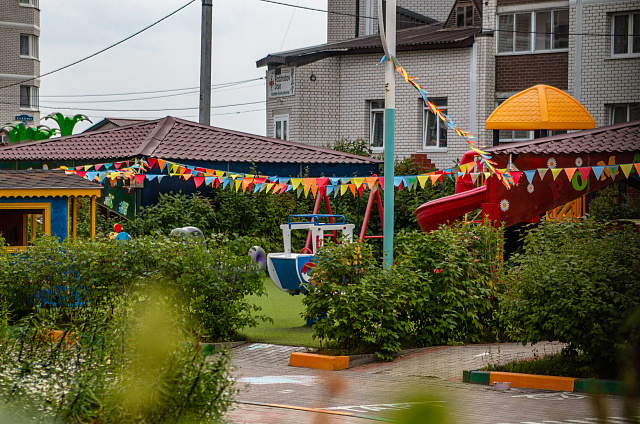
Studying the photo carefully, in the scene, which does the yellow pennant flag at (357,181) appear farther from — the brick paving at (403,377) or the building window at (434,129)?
the building window at (434,129)

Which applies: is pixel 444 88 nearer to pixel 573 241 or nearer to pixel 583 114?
pixel 583 114

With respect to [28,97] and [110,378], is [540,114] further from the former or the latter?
[28,97]

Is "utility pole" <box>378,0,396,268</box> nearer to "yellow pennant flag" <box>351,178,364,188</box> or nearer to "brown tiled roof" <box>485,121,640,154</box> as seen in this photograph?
"brown tiled roof" <box>485,121,640,154</box>

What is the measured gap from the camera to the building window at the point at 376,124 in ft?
102

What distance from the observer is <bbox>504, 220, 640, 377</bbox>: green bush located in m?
8.62

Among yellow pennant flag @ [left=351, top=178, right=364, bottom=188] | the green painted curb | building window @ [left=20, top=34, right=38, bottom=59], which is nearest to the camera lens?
the green painted curb

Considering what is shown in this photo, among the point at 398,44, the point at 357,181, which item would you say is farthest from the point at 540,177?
the point at 398,44

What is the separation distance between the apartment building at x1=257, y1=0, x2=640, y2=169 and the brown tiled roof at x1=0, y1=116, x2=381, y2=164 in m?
4.97

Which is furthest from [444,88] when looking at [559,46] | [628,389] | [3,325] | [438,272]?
[628,389]

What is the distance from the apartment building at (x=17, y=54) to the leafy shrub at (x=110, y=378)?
207ft

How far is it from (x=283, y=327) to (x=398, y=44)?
60.0 feet

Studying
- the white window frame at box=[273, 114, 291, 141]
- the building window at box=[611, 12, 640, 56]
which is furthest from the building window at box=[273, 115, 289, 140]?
the building window at box=[611, 12, 640, 56]

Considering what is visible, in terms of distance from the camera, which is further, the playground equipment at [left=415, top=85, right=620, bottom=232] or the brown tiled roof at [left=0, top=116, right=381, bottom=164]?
the brown tiled roof at [left=0, top=116, right=381, bottom=164]

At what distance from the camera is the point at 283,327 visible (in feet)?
44.3
